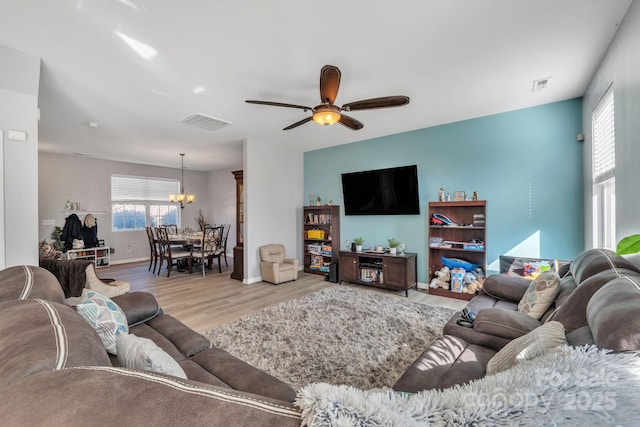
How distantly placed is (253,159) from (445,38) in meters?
3.72

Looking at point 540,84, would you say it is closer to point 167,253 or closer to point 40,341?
point 40,341

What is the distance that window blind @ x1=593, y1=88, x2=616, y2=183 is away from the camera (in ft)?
7.83

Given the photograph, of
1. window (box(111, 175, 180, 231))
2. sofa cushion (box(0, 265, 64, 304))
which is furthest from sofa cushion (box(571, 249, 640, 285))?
window (box(111, 175, 180, 231))

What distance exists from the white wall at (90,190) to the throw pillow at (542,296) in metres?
7.50

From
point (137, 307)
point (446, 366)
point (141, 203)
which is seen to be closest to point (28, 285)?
point (137, 307)

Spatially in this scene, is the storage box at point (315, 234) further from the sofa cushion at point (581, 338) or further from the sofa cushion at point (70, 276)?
the sofa cushion at point (581, 338)

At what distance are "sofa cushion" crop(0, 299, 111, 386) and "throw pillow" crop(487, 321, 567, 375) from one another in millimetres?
1496

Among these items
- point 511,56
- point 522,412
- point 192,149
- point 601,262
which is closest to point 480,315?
point 601,262

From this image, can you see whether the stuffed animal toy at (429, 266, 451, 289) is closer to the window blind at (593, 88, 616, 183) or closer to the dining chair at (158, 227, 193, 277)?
the window blind at (593, 88, 616, 183)

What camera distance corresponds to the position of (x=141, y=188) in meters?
7.36

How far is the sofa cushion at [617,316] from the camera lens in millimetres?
759

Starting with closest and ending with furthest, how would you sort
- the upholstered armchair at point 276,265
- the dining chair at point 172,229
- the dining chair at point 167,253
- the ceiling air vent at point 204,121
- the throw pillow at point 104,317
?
1. the throw pillow at point 104,317
2. the ceiling air vent at point 204,121
3. the upholstered armchair at point 276,265
4. the dining chair at point 167,253
5. the dining chair at point 172,229

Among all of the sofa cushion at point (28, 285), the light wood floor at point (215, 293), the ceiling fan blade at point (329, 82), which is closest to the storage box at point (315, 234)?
the light wood floor at point (215, 293)

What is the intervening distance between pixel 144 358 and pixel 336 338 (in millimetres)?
2003
